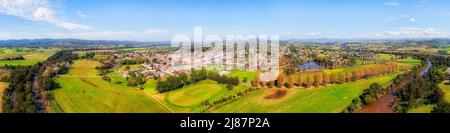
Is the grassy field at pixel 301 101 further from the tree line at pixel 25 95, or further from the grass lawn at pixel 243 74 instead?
the tree line at pixel 25 95

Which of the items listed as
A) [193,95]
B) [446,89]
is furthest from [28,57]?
[446,89]

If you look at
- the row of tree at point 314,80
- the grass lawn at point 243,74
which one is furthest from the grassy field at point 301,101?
the grass lawn at point 243,74

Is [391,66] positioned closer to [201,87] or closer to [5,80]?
[201,87]

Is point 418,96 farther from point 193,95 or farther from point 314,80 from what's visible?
point 193,95
